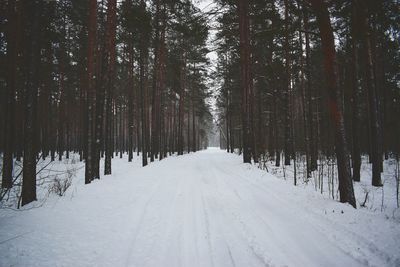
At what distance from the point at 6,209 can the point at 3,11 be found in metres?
10.5

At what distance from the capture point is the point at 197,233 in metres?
3.98

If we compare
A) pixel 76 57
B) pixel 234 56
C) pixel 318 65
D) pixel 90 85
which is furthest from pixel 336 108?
pixel 76 57

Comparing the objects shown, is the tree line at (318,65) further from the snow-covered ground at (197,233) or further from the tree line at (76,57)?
the tree line at (76,57)

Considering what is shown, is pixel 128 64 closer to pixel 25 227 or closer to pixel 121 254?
pixel 25 227

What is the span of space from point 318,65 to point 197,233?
70.8ft

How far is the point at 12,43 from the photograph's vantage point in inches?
389

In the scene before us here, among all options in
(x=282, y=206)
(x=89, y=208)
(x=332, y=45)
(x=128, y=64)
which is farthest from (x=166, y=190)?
(x=128, y=64)

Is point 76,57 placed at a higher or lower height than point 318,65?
higher

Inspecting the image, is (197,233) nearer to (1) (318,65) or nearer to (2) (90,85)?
(2) (90,85)

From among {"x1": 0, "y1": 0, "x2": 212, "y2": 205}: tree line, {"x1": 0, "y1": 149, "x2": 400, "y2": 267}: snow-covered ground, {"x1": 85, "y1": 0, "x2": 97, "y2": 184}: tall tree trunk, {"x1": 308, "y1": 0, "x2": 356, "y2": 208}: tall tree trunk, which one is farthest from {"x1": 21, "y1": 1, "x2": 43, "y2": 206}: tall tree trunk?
{"x1": 308, "y1": 0, "x2": 356, "y2": 208}: tall tree trunk

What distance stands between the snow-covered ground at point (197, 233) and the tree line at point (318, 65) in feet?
5.66

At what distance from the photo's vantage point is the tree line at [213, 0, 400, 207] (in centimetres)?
564

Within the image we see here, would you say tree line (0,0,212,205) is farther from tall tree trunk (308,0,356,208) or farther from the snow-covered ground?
tall tree trunk (308,0,356,208)

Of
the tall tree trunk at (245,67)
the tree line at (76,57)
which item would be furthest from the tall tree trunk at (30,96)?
the tall tree trunk at (245,67)
